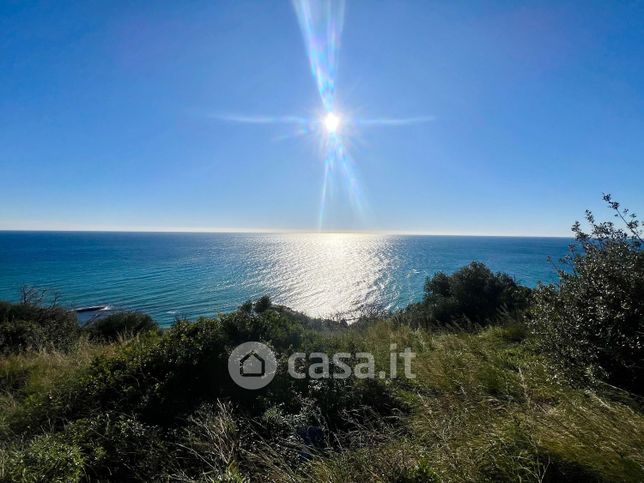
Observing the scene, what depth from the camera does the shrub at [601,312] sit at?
357 centimetres

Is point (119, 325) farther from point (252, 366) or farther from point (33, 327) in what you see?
point (252, 366)

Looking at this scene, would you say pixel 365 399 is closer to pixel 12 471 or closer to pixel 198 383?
pixel 198 383

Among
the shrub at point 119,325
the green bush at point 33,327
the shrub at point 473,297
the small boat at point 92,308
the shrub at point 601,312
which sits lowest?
the small boat at point 92,308

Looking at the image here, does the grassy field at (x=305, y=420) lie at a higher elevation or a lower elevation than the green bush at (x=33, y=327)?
higher

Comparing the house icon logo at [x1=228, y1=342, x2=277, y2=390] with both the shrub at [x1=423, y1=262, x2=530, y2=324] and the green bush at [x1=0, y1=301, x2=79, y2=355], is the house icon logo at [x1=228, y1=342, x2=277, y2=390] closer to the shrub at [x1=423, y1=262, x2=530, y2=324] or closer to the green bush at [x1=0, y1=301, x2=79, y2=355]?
the green bush at [x1=0, y1=301, x2=79, y2=355]

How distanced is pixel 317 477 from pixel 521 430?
1.75 meters

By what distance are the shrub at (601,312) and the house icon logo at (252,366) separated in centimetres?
415

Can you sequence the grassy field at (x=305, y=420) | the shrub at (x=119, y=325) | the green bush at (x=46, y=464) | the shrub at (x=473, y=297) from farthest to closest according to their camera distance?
the shrub at (x=119, y=325), the shrub at (x=473, y=297), the green bush at (x=46, y=464), the grassy field at (x=305, y=420)

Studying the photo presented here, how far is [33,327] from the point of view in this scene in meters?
14.6

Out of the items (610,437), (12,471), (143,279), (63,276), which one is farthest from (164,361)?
(63,276)

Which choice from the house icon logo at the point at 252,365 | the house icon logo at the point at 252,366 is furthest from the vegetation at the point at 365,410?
the house icon logo at the point at 252,365

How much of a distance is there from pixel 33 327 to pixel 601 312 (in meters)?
20.2

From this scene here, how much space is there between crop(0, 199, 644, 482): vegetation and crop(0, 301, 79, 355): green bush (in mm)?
7458

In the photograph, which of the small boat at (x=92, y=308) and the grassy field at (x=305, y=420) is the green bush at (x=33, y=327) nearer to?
the grassy field at (x=305, y=420)
